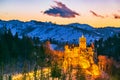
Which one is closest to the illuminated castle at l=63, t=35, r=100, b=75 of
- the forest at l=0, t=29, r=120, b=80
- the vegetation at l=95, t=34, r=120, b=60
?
the vegetation at l=95, t=34, r=120, b=60

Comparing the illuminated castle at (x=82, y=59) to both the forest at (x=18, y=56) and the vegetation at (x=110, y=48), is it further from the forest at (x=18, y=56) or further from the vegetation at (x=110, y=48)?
the forest at (x=18, y=56)

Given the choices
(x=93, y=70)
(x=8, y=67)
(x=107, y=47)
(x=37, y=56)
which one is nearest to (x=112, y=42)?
(x=107, y=47)

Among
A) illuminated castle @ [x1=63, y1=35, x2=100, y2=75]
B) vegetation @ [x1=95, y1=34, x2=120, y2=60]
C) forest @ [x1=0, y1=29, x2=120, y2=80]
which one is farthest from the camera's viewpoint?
vegetation @ [x1=95, y1=34, x2=120, y2=60]

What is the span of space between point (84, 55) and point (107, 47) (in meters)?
22.1

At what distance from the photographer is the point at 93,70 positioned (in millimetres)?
121188

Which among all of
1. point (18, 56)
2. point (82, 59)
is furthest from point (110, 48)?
point (18, 56)

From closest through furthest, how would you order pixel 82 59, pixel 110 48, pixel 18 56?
pixel 18 56 → pixel 82 59 → pixel 110 48

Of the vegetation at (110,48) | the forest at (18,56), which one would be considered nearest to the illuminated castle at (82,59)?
the vegetation at (110,48)

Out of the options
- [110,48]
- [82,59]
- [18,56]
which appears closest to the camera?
[18,56]

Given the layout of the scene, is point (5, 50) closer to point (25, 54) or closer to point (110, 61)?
point (25, 54)

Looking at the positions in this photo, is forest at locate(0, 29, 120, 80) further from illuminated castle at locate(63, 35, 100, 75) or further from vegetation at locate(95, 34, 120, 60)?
vegetation at locate(95, 34, 120, 60)

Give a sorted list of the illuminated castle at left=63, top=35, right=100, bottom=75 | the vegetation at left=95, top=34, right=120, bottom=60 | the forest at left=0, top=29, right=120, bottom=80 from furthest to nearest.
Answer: the vegetation at left=95, top=34, right=120, bottom=60
the illuminated castle at left=63, top=35, right=100, bottom=75
the forest at left=0, top=29, right=120, bottom=80

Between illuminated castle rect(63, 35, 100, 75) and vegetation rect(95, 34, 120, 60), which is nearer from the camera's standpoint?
illuminated castle rect(63, 35, 100, 75)

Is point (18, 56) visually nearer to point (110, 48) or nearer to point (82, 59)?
point (82, 59)
